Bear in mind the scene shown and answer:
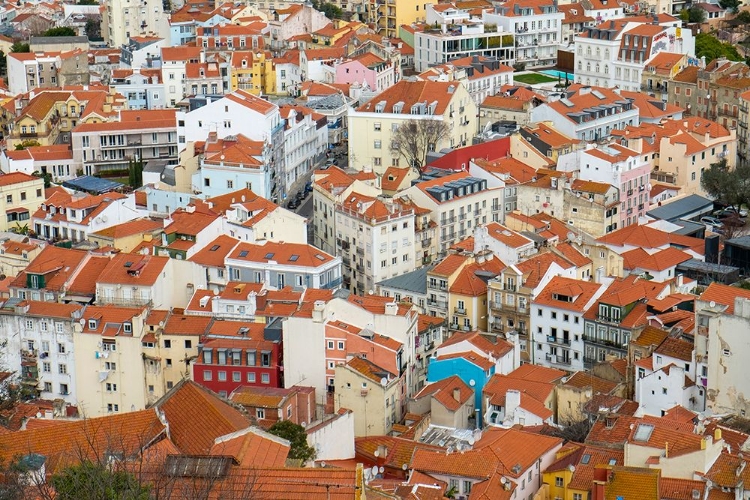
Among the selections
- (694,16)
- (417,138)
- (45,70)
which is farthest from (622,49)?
(45,70)

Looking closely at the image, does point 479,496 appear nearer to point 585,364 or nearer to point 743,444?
point 743,444

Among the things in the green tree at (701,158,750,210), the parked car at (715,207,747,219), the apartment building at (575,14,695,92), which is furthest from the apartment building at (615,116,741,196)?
the apartment building at (575,14,695,92)

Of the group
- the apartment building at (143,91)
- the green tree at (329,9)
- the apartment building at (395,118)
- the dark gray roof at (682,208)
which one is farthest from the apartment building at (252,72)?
the dark gray roof at (682,208)

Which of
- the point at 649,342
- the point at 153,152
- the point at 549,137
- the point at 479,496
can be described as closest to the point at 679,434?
the point at 479,496

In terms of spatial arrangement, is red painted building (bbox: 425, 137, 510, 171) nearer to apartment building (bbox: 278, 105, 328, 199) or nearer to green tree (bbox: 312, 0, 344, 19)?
apartment building (bbox: 278, 105, 328, 199)

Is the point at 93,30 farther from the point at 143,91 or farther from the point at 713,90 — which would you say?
the point at 713,90

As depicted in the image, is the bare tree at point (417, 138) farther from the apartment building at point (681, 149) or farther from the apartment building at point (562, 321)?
the apartment building at point (562, 321)
